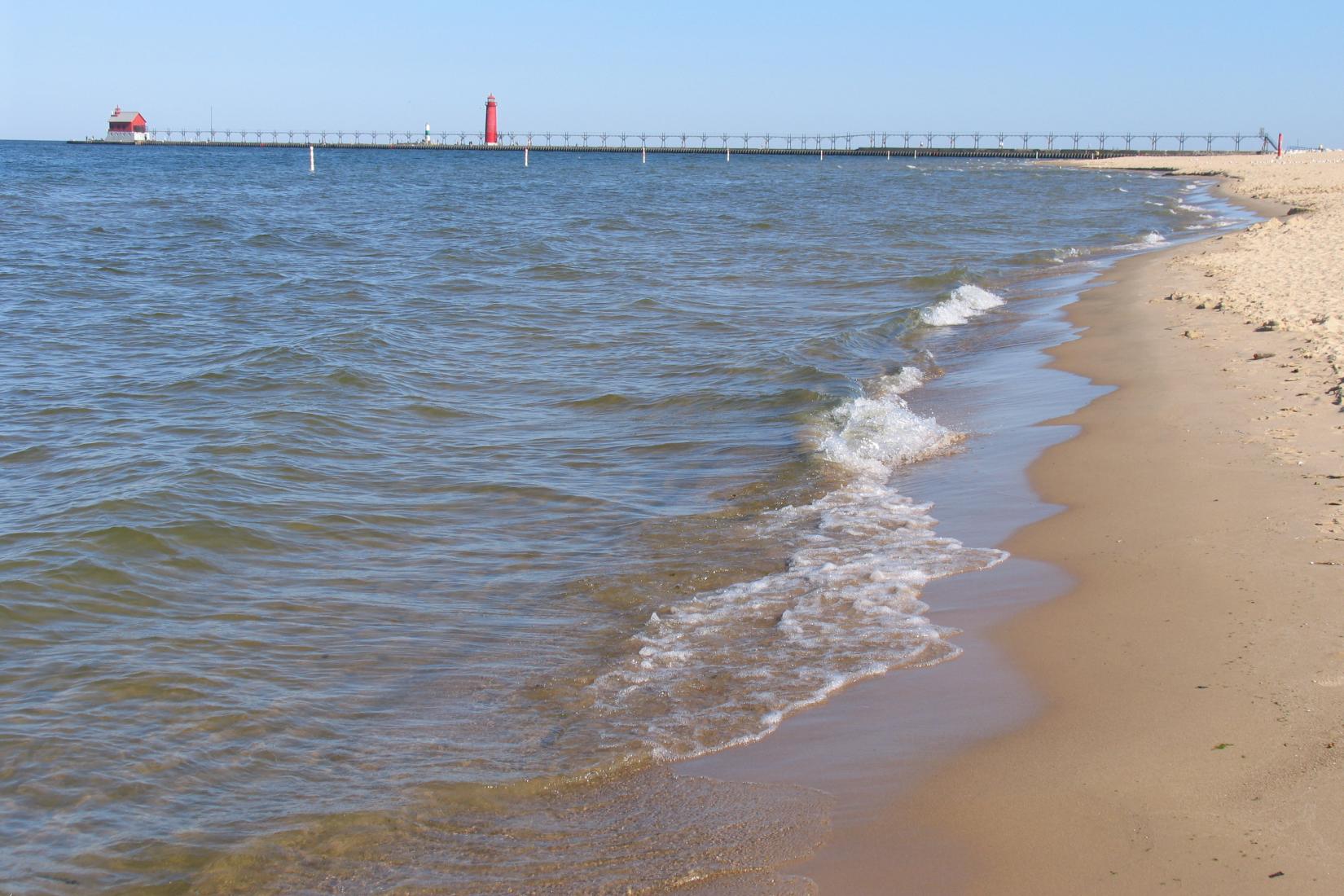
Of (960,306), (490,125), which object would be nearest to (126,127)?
(490,125)

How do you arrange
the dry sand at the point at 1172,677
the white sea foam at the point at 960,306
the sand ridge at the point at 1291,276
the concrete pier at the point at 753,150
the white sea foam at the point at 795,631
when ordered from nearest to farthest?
the dry sand at the point at 1172,677 → the white sea foam at the point at 795,631 → the sand ridge at the point at 1291,276 → the white sea foam at the point at 960,306 → the concrete pier at the point at 753,150

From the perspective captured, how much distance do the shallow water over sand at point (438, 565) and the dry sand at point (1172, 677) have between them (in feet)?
1.56

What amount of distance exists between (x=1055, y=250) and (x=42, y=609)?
2118 cm

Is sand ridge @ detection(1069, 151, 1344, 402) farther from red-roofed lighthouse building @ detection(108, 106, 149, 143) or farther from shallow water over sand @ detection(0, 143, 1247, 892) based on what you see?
red-roofed lighthouse building @ detection(108, 106, 149, 143)

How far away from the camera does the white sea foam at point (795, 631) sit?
14.0 feet

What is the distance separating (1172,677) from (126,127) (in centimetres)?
13871

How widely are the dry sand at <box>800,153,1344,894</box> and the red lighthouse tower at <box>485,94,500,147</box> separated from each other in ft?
394

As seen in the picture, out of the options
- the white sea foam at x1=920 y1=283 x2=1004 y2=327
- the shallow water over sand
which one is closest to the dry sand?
the shallow water over sand

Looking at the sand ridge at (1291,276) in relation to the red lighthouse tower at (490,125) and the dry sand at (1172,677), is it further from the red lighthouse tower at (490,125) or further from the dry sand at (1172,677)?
the red lighthouse tower at (490,125)

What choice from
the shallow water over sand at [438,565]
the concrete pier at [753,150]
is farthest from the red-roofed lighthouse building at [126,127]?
the shallow water over sand at [438,565]

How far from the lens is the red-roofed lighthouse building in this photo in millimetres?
123375

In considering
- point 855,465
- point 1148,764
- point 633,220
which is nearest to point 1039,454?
point 855,465

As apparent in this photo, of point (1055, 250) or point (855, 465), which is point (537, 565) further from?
point (1055, 250)

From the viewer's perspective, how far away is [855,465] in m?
7.70
